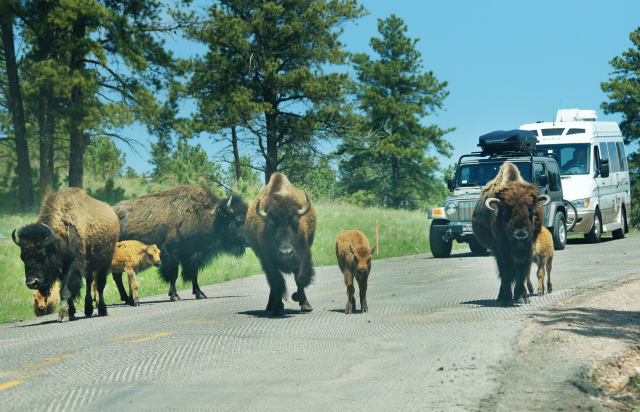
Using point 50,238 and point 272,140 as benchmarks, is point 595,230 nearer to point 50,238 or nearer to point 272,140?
point 50,238

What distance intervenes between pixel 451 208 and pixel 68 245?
11582mm

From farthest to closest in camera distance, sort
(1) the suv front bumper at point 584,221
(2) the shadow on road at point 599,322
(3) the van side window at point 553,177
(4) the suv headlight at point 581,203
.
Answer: (1) the suv front bumper at point 584,221
(4) the suv headlight at point 581,203
(3) the van side window at point 553,177
(2) the shadow on road at point 599,322

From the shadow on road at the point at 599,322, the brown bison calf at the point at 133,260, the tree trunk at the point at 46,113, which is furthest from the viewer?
the tree trunk at the point at 46,113

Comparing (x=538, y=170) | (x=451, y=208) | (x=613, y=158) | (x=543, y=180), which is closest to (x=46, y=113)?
(x=451, y=208)

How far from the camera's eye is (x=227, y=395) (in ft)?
17.0

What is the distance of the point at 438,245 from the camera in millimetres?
19125

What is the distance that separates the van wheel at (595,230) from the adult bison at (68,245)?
16.8m

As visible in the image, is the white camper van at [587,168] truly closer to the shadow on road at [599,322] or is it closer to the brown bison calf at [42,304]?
the shadow on road at [599,322]

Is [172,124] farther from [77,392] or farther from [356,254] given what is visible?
[77,392]

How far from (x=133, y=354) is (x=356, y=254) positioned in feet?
11.4

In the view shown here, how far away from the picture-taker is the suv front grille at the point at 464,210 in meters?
18.4

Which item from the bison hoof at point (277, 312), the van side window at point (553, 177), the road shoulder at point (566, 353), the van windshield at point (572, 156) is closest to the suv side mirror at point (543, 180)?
the van side window at point (553, 177)

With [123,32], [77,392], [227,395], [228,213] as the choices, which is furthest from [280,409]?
[123,32]

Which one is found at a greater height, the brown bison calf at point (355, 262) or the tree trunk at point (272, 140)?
the tree trunk at point (272, 140)
